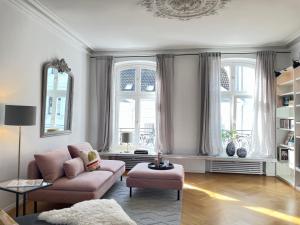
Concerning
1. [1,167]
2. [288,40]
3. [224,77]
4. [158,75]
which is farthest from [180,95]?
[1,167]

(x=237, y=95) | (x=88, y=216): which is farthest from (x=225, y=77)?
(x=88, y=216)

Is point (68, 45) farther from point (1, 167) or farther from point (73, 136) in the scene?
point (1, 167)

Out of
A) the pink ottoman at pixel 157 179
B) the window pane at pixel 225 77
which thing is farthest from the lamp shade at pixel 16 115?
the window pane at pixel 225 77

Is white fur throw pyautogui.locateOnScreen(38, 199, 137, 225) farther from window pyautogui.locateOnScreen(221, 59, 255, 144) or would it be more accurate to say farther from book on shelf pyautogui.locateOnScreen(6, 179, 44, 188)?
window pyautogui.locateOnScreen(221, 59, 255, 144)

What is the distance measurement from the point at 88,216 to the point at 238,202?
8.79 feet

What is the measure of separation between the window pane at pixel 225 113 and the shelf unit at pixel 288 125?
3.43ft

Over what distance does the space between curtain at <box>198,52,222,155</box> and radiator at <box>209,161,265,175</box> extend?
12.5 inches

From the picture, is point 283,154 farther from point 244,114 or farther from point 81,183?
point 81,183

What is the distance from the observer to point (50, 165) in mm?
3607

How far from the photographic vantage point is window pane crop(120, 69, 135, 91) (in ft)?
22.0

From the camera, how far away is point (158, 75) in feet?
20.4

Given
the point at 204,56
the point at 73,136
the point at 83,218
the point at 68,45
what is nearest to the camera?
the point at 83,218

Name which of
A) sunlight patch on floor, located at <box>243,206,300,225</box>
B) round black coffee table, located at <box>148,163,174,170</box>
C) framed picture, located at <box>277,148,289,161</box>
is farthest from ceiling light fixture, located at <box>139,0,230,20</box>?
framed picture, located at <box>277,148,289,161</box>

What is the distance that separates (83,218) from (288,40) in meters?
5.30
